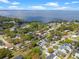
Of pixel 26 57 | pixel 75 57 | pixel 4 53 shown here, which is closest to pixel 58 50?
pixel 75 57

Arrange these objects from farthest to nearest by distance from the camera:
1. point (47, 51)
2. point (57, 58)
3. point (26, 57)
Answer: point (47, 51), point (26, 57), point (57, 58)

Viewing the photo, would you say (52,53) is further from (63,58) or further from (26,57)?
(26,57)

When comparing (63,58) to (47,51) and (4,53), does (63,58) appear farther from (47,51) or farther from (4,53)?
(4,53)

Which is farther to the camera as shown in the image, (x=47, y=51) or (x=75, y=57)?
(x=47, y=51)

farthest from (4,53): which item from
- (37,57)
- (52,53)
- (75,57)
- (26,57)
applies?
(75,57)

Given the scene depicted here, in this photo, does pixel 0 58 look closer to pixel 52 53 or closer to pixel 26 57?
pixel 26 57

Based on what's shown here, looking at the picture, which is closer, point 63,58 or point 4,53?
point 63,58

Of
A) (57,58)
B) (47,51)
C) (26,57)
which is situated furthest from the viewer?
(47,51)
